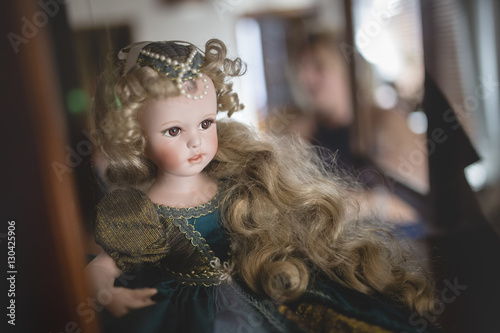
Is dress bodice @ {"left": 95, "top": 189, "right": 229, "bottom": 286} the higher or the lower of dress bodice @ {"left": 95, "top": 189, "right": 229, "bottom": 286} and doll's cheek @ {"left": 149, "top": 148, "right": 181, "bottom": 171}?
the lower

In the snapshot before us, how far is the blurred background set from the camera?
72 centimetres

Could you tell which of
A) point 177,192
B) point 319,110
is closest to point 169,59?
point 177,192

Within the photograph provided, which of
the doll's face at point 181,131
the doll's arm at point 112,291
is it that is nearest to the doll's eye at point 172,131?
the doll's face at point 181,131

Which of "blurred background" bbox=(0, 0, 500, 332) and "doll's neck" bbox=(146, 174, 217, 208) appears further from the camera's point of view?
"doll's neck" bbox=(146, 174, 217, 208)

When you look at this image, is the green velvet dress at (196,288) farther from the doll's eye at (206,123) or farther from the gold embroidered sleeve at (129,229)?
the doll's eye at (206,123)

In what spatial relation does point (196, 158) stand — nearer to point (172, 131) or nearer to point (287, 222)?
point (172, 131)

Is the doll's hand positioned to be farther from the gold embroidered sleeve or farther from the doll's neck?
the doll's neck

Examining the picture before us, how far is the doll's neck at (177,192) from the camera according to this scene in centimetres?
85

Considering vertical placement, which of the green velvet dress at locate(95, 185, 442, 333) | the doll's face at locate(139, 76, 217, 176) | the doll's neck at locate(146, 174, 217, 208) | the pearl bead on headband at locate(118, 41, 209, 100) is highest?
the pearl bead on headband at locate(118, 41, 209, 100)

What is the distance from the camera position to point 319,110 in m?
1.00

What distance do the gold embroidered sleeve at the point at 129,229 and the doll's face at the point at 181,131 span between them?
3.2 inches

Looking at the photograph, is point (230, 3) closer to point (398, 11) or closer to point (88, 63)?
point (88, 63)

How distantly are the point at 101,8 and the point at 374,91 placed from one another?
0.62m

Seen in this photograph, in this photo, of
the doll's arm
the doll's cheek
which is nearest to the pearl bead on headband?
the doll's cheek
